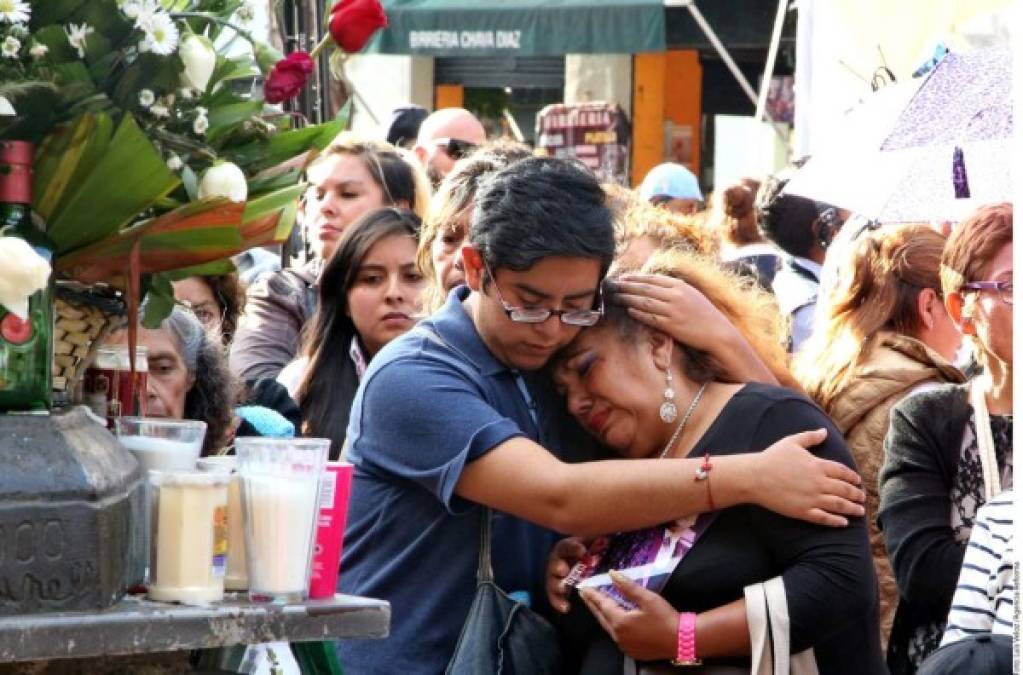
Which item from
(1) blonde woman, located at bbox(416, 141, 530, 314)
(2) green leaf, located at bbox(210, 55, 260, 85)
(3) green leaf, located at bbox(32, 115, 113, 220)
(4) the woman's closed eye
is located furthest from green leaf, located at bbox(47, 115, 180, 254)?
(1) blonde woman, located at bbox(416, 141, 530, 314)

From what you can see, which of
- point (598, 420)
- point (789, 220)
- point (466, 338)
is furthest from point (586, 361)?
point (789, 220)

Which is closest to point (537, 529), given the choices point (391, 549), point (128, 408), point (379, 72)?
point (391, 549)

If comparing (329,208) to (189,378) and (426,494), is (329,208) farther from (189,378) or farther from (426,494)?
(426,494)

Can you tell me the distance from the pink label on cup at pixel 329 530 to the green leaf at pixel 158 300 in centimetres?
42

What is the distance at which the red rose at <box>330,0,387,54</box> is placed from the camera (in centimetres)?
269

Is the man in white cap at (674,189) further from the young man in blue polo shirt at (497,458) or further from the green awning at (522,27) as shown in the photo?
the young man in blue polo shirt at (497,458)

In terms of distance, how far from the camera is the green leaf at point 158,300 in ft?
9.20

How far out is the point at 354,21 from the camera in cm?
270

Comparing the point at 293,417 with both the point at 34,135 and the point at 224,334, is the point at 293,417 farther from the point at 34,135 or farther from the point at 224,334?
the point at 34,135

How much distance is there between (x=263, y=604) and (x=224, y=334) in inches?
114

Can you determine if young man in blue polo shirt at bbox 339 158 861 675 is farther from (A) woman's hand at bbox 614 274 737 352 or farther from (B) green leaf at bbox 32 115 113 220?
(B) green leaf at bbox 32 115 113 220

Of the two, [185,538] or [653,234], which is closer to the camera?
[185,538]

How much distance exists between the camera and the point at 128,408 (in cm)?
284

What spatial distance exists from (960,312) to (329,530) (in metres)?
2.01
